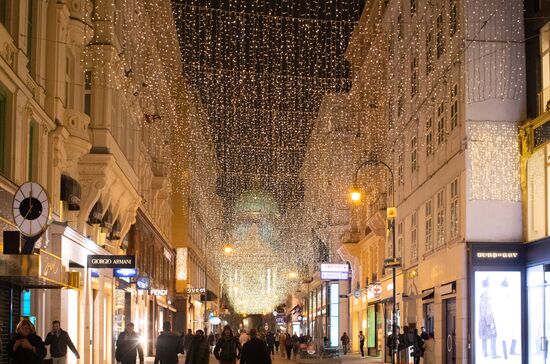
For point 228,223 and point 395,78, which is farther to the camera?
point 228,223

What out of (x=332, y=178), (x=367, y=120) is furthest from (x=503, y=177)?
(x=332, y=178)

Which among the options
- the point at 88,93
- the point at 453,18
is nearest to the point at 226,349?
the point at 88,93

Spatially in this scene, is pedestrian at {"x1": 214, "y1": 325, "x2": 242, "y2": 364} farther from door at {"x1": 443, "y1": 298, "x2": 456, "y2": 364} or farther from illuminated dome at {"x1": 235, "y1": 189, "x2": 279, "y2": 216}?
illuminated dome at {"x1": 235, "y1": 189, "x2": 279, "y2": 216}

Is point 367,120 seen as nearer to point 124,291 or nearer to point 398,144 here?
point 398,144

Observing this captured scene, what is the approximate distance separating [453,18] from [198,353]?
18038mm

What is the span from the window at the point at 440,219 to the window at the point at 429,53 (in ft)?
16.7

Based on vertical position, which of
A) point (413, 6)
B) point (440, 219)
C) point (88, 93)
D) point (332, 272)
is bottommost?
point (332, 272)

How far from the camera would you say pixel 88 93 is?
104 feet

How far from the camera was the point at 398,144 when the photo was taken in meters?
45.8

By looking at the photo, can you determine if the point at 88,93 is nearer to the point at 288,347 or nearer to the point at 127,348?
the point at 127,348

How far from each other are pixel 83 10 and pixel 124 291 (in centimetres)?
1794

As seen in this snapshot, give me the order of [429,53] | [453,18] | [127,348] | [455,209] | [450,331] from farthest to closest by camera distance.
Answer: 1. [429,53]
2. [450,331]
3. [453,18]
4. [455,209]
5. [127,348]

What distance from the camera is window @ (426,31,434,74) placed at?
123ft

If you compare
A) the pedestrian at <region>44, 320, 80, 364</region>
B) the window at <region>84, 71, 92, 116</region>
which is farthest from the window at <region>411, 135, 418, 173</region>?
the pedestrian at <region>44, 320, 80, 364</region>
